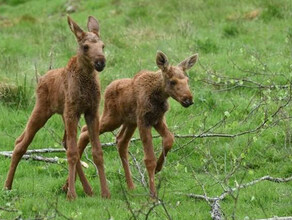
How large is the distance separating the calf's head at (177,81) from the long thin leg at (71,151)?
1.22 m

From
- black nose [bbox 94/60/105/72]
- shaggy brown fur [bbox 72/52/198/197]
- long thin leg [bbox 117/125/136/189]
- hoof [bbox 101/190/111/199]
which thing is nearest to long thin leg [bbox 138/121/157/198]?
shaggy brown fur [bbox 72/52/198/197]

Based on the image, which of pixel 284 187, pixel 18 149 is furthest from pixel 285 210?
pixel 18 149

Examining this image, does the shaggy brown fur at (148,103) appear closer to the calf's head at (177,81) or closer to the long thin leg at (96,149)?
the calf's head at (177,81)

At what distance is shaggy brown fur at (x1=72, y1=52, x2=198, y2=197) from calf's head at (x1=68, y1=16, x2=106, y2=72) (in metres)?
0.78

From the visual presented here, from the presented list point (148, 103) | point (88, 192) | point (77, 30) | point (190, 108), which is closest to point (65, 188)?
point (88, 192)

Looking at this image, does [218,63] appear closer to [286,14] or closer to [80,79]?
[286,14]

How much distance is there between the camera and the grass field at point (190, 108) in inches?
336

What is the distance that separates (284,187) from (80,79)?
9.99 ft

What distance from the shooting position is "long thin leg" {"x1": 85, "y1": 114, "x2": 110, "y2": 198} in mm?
8773

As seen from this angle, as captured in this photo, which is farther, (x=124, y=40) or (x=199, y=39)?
(x=124, y=40)

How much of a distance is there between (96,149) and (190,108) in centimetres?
386

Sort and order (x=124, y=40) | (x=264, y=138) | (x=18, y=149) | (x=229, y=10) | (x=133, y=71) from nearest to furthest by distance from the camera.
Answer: (x=18, y=149) → (x=264, y=138) → (x=133, y=71) → (x=124, y=40) → (x=229, y=10)

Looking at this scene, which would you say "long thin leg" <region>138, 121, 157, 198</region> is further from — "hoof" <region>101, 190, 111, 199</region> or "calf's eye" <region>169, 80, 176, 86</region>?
"calf's eye" <region>169, 80, 176, 86</region>

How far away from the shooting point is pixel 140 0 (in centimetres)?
2248
